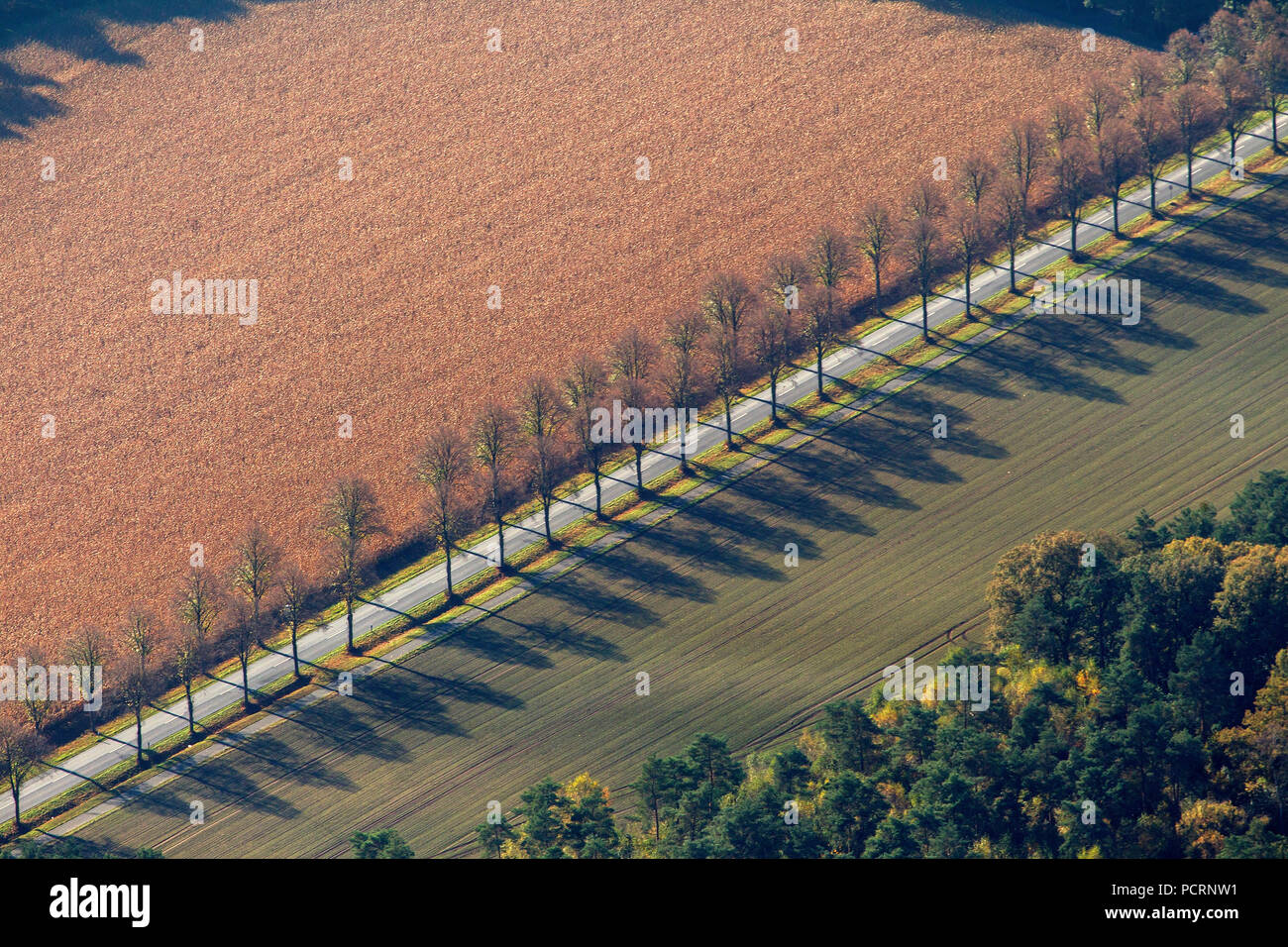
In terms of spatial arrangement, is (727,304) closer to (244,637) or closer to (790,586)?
(790,586)

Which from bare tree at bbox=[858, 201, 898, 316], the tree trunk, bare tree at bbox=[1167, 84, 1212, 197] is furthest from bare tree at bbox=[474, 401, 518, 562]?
bare tree at bbox=[1167, 84, 1212, 197]

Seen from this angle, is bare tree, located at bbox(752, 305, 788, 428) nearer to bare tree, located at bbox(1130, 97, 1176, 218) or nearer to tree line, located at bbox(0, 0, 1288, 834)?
tree line, located at bbox(0, 0, 1288, 834)

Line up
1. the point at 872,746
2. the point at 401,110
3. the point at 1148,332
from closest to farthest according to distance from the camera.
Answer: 1. the point at 872,746
2. the point at 1148,332
3. the point at 401,110

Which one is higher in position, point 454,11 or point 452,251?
point 454,11

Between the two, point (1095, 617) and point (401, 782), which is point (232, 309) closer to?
point (401, 782)
